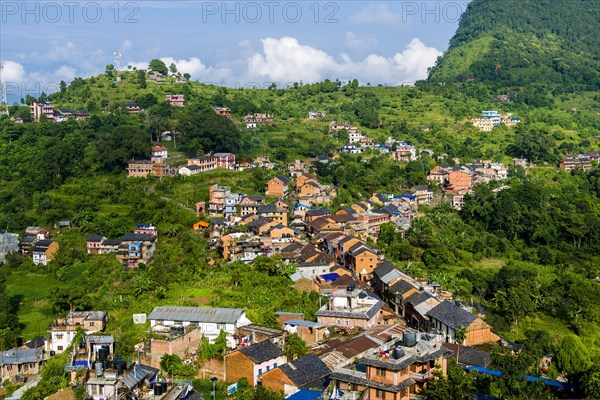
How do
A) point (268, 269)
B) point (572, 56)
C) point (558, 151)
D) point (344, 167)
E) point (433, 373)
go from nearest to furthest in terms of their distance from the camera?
1. point (433, 373)
2. point (268, 269)
3. point (344, 167)
4. point (558, 151)
5. point (572, 56)

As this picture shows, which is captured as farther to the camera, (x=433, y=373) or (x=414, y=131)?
(x=414, y=131)

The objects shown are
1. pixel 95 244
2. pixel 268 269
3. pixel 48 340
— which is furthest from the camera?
pixel 95 244

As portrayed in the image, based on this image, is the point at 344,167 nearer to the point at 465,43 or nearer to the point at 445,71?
the point at 445,71

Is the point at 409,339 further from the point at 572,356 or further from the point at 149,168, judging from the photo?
the point at 149,168

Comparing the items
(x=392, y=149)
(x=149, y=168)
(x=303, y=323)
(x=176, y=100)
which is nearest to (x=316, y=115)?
(x=392, y=149)

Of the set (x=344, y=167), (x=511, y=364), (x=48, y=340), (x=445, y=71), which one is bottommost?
(x=48, y=340)

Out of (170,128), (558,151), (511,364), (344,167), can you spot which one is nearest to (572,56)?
(558,151)
